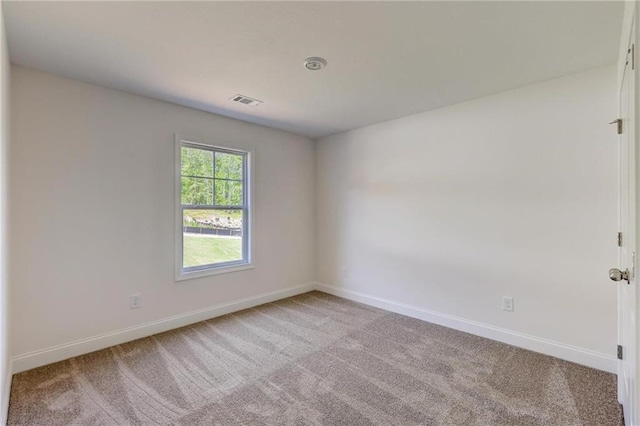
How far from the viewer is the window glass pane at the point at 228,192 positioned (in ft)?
12.0

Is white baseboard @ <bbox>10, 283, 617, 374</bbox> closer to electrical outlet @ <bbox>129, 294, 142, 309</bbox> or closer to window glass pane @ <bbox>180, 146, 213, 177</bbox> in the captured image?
electrical outlet @ <bbox>129, 294, 142, 309</bbox>

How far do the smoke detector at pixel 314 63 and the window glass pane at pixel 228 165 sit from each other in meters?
1.80

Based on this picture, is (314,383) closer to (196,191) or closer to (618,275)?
(618,275)

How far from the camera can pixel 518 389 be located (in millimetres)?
2115

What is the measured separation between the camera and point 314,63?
7.47 feet

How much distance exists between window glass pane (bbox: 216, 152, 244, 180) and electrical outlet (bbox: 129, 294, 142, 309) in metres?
1.55

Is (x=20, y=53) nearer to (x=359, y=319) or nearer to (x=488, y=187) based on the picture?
(x=359, y=319)

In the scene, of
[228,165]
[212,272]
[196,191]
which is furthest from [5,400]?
[228,165]

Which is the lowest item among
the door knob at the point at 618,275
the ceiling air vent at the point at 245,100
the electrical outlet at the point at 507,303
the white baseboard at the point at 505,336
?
the white baseboard at the point at 505,336

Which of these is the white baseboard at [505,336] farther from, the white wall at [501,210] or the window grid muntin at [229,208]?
the window grid muntin at [229,208]

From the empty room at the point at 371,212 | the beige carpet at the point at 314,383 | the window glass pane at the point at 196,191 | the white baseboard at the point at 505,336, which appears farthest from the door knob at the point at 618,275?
the window glass pane at the point at 196,191

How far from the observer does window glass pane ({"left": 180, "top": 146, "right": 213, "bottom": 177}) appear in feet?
11.0

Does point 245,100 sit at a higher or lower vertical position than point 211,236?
higher

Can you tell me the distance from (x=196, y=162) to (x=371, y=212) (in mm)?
2247
